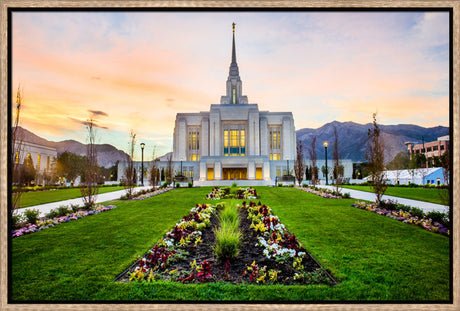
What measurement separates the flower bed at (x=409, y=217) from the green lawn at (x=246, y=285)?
0.27 meters

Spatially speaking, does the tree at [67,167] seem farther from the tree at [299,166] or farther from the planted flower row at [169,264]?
the planted flower row at [169,264]

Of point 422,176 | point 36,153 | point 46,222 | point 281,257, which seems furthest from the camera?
point 422,176

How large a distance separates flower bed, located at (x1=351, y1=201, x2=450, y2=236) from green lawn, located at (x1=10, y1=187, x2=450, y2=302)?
0.88ft

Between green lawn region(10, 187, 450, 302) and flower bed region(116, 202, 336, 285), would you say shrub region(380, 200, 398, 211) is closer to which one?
green lawn region(10, 187, 450, 302)

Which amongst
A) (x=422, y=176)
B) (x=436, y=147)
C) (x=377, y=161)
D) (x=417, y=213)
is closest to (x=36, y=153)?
(x=417, y=213)

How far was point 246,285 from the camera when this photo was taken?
3055mm

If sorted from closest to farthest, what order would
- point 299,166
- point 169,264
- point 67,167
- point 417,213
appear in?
1. point 169,264
2. point 417,213
3. point 299,166
4. point 67,167

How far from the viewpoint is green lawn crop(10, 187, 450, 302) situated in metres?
2.87

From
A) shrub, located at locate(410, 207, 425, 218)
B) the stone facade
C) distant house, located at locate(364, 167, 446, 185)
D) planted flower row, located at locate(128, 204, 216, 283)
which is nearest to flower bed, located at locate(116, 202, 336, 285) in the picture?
planted flower row, located at locate(128, 204, 216, 283)

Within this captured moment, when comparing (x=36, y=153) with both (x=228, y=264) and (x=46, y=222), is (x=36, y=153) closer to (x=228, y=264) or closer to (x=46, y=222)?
(x=46, y=222)

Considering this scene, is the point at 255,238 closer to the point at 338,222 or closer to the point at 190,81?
the point at 338,222

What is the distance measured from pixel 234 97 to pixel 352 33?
53681 mm

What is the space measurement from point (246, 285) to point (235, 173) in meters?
36.0

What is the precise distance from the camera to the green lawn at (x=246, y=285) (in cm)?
287
